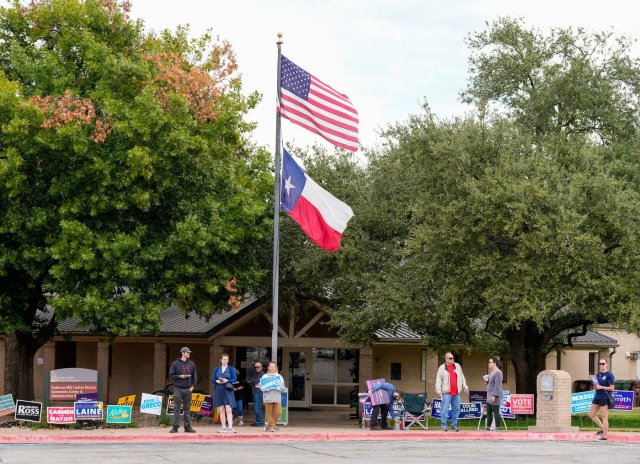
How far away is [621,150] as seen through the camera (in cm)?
3212

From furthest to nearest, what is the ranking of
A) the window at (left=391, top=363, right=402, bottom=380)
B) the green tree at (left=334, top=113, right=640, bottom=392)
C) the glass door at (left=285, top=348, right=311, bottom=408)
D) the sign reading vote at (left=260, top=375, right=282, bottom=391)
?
the window at (left=391, top=363, right=402, bottom=380)
the glass door at (left=285, top=348, right=311, bottom=408)
the green tree at (left=334, top=113, right=640, bottom=392)
the sign reading vote at (left=260, top=375, right=282, bottom=391)

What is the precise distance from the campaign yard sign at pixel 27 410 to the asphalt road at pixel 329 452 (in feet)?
16.9

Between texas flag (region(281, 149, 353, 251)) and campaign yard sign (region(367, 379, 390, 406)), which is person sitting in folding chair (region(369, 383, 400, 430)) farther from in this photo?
texas flag (region(281, 149, 353, 251))

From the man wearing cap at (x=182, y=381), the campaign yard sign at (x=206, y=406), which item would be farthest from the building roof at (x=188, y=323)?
the man wearing cap at (x=182, y=381)

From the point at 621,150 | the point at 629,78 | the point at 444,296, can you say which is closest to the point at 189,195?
the point at 444,296

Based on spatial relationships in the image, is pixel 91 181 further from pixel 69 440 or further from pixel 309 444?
pixel 309 444

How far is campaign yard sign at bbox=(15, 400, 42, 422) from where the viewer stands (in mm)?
25109

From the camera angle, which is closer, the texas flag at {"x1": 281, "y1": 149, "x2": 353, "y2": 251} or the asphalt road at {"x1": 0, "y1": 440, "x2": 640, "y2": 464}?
the asphalt road at {"x1": 0, "y1": 440, "x2": 640, "y2": 464}

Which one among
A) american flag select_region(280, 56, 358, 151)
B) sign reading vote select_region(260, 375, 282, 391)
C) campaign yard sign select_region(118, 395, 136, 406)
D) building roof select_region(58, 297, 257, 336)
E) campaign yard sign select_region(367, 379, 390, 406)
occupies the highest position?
american flag select_region(280, 56, 358, 151)

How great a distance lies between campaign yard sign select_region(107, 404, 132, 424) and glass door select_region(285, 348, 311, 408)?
49.2 ft

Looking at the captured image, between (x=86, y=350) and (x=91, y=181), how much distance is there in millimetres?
18171

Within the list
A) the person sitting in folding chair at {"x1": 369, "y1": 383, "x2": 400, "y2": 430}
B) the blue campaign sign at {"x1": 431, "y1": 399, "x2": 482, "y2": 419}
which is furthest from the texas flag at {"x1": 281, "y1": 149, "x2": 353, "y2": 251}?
the blue campaign sign at {"x1": 431, "y1": 399, "x2": 482, "y2": 419}

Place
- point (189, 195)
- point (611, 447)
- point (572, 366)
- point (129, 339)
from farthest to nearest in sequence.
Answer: point (572, 366) → point (129, 339) → point (189, 195) → point (611, 447)

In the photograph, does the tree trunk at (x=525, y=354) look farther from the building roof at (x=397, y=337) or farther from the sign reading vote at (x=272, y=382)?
the sign reading vote at (x=272, y=382)
